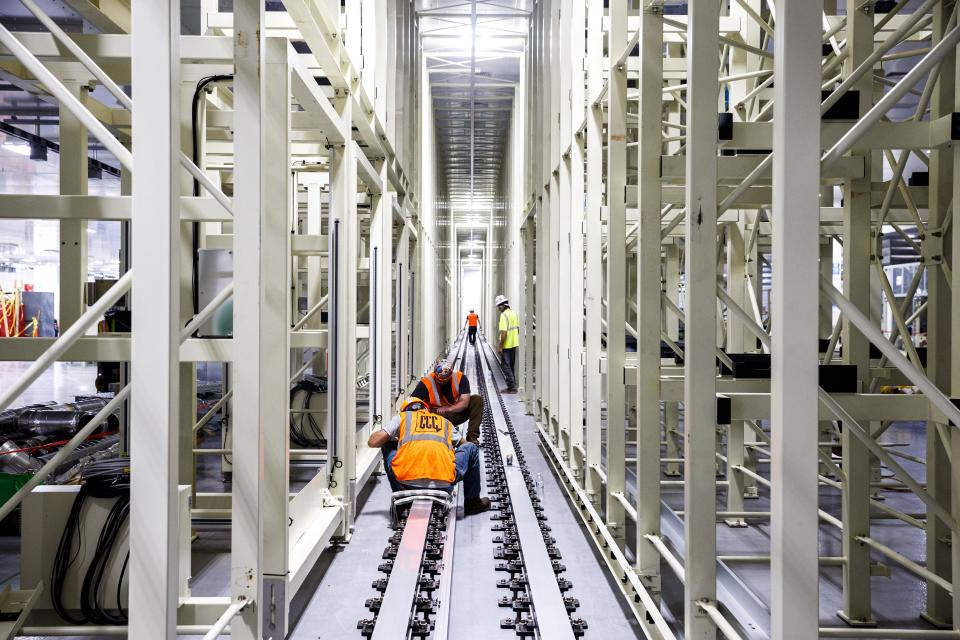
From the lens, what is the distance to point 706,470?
9.19 feet

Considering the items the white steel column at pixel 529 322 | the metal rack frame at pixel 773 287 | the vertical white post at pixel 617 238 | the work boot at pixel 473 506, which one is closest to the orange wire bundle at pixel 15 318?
the white steel column at pixel 529 322

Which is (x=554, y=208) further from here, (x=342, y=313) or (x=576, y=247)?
(x=342, y=313)

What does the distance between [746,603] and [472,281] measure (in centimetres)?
4486

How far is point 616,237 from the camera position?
4.38 m

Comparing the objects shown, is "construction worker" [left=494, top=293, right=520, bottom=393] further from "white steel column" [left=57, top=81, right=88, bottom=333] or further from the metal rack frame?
"white steel column" [left=57, top=81, right=88, bottom=333]

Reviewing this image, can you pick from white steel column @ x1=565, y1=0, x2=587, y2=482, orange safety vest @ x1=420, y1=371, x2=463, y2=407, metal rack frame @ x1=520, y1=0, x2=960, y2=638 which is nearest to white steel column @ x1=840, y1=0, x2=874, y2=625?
metal rack frame @ x1=520, y1=0, x2=960, y2=638

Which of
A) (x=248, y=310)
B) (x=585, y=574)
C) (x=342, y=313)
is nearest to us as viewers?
(x=248, y=310)

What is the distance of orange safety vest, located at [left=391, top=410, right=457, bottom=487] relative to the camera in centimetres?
556

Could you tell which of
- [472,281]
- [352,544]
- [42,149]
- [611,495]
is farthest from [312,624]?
[472,281]

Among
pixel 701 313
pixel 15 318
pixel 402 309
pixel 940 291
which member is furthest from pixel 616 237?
pixel 15 318

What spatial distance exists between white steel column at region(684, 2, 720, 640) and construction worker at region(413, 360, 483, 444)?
377cm

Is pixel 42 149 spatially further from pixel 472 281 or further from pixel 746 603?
pixel 472 281

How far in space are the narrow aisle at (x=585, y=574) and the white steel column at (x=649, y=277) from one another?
1.15 ft

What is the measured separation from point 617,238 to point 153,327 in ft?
9.79
